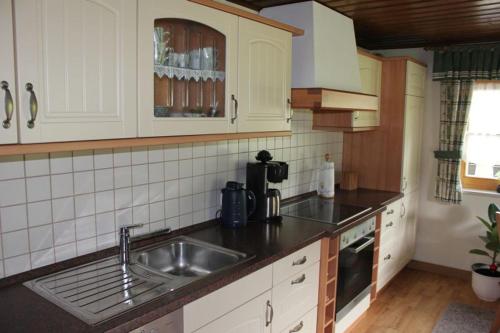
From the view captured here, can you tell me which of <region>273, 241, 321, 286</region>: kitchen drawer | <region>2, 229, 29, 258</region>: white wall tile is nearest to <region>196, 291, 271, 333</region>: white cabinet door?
<region>273, 241, 321, 286</region>: kitchen drawer

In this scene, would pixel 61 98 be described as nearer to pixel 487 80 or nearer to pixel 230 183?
pixel 230 183

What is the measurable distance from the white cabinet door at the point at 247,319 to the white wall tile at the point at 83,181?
753 mm

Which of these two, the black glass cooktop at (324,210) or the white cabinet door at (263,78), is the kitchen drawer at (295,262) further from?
the white cabinet door at (263,78)

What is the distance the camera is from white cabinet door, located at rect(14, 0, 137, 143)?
125cm

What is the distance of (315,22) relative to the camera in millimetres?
2527

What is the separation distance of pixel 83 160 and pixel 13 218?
13.9 inches

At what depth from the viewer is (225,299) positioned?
1.72 metres

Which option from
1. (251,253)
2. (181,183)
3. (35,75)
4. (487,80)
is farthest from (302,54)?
(487,80)

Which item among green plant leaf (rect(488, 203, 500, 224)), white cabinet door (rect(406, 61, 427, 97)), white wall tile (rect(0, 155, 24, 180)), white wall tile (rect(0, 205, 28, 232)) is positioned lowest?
green plant leaf (rect(488, 203, 500, 224))

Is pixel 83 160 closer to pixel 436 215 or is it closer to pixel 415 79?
pixel 415 79

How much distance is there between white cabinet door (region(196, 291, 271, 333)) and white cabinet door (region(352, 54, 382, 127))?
5.85ft

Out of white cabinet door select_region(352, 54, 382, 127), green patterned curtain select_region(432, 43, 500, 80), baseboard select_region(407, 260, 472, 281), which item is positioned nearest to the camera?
white cabinet door select_region(352, 54, 382, 127)

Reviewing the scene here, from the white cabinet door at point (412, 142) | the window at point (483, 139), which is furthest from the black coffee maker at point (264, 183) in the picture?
the window at point (483, 139)

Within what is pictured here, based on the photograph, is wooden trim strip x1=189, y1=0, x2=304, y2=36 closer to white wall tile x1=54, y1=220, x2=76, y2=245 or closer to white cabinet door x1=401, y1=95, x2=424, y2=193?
white wall tile x1=54, y1=220, x2=76, y2=245
